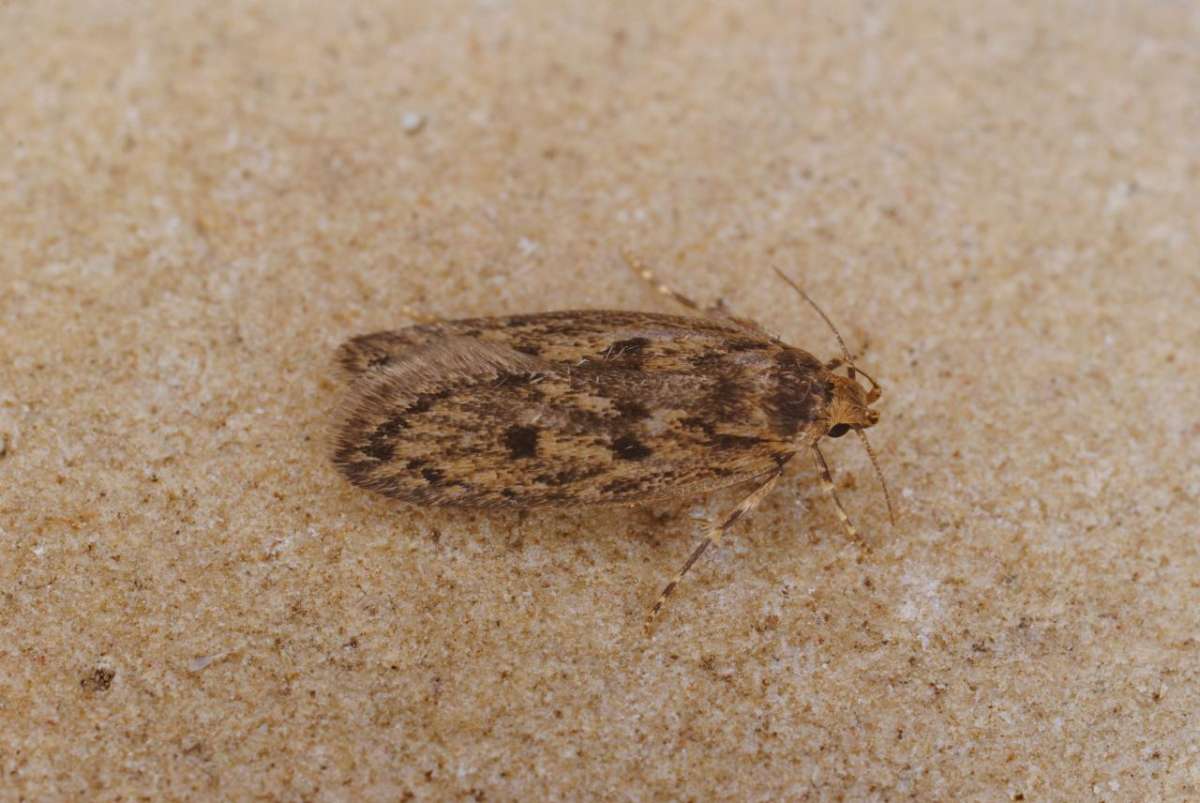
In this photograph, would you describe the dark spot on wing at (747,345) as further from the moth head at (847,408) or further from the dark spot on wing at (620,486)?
the dark spot on wing at (620,486)

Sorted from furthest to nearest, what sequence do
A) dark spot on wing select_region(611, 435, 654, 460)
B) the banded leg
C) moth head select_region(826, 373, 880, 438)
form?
the banded leg < moth head select_region(826, 373, 880, 438) < dark spot on wing select_region(611, 435, 654, 460)

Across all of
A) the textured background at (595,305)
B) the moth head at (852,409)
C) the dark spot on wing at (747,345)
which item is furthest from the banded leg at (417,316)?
the moth head at (852,409)

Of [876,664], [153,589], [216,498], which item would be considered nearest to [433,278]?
[216,498]

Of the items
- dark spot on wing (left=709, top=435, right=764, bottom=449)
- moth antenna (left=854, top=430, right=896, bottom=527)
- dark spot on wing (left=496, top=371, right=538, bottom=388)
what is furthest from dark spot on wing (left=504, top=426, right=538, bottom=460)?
moth antenna (left=854, top=430, right=896, bottom=527)

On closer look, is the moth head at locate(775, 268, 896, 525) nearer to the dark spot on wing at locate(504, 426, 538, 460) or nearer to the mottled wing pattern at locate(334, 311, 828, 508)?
the mottled wing pattern at locate(334, 311, 828, 508)

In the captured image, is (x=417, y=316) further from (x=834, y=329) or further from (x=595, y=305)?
(x=834, y=329)

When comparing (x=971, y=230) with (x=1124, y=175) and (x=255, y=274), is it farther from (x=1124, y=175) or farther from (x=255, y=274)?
(x=255, y=274)

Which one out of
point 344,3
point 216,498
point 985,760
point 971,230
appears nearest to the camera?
point 985,760

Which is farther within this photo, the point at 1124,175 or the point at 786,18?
the point at 786,18
